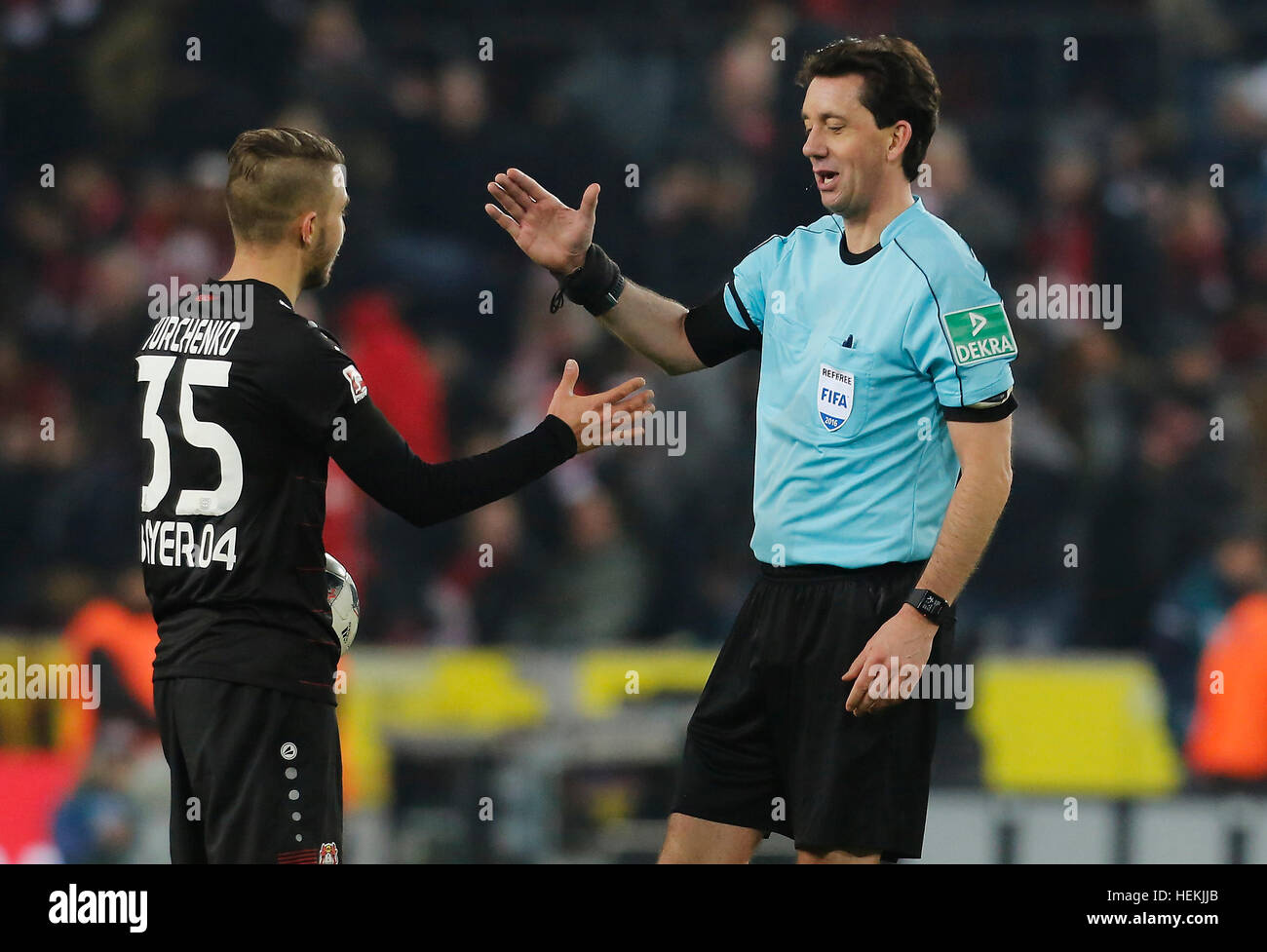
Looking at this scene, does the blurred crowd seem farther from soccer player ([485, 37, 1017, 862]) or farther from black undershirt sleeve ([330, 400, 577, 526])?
black undershirt sleeve ([330, 400, 577, 526])

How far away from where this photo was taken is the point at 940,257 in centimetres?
408

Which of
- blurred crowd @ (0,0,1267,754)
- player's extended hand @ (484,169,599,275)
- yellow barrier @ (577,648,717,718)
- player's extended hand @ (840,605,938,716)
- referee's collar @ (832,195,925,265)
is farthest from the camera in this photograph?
blurred crowd @ (0,0,1267,754)

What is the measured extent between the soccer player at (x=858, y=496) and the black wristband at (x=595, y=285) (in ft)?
1.51

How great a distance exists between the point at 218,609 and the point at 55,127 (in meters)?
7.48

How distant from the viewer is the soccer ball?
4.25 metres

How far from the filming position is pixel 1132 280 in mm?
9508

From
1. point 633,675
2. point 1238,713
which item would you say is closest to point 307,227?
point 633,675

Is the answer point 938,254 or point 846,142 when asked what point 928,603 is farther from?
point 846,142

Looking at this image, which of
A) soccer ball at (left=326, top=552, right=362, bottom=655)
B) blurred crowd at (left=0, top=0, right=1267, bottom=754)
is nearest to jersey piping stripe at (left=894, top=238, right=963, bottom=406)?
soccer ball at (left=326, top=552, right=362, bottom=655)

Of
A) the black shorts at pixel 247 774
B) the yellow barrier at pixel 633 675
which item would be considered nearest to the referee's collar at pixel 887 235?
the black shorts at pixel 247 774

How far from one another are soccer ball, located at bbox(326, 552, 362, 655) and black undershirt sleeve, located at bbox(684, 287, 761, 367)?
1.04 metres

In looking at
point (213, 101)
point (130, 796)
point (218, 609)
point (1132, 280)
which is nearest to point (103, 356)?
point (213, 101)

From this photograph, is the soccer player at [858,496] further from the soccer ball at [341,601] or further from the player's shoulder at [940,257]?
the soccer ball at [341,601]
